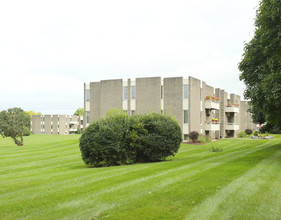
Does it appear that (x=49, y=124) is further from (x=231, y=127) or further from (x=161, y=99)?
(x=161, y=99)

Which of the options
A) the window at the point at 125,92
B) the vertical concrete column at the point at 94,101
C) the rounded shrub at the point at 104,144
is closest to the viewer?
the rounded shrub at the point at 104,144

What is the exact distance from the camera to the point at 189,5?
15984 millimetres

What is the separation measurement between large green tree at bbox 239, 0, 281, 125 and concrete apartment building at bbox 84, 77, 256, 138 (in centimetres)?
1924

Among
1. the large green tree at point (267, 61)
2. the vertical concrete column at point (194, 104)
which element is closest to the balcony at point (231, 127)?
the vertical concrete column at point (194, 104)

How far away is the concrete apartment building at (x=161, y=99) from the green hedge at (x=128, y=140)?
764 inches

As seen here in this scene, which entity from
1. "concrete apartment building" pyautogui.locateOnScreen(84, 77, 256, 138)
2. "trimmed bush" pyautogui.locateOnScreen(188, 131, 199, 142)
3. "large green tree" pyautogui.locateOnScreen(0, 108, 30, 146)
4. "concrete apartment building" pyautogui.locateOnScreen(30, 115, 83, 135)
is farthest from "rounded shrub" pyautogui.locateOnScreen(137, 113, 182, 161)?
"concrete apartment building" pyautogui.locateOnScreen(30, 115, 83, 135)

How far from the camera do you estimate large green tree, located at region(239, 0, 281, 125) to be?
14.0m

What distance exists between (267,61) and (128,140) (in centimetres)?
975

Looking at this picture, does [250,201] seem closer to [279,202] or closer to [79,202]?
[279,202]

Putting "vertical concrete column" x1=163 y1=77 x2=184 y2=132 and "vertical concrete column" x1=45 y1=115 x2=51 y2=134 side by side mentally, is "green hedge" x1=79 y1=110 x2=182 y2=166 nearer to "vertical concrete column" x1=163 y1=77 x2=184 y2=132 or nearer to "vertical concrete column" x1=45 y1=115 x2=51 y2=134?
"vertical concrete column" x1=163 y1=77 x2=184 y2=132

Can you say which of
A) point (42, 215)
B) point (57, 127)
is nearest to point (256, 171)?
point (42, 215)

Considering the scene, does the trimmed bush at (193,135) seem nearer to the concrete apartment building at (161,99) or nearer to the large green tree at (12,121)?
the concrete apartment building at (161,99)

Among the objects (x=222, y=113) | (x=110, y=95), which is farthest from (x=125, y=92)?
(x=222, y=113)

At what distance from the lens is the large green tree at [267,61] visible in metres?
14.0
